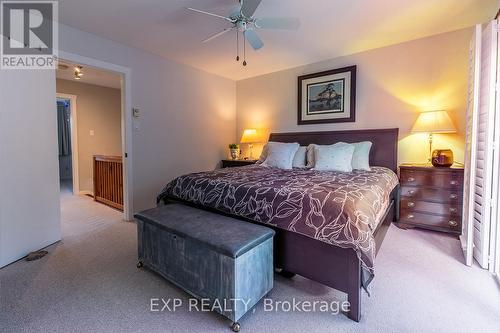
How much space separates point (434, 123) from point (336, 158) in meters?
1.20

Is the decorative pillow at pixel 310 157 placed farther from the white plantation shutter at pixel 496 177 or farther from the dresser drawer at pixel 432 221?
the white plantation shutter at pixel 496 177

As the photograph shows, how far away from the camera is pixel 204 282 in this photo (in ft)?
5.19

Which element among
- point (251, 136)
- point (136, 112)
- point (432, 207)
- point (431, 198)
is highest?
point (136, 112)

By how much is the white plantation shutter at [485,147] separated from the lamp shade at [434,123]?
2.33ft

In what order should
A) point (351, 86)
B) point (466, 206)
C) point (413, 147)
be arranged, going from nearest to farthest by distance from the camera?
1. point (466, 206)
2. point (413, 147)
3. point (351, 86)

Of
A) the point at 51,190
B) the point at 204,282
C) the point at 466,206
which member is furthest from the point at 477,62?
the point at 51,190

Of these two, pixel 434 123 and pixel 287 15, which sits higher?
pixel 287 15

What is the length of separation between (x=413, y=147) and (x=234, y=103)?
3.33m

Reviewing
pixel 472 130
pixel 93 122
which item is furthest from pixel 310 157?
pixel 93 122

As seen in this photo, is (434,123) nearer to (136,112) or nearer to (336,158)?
(336,158)

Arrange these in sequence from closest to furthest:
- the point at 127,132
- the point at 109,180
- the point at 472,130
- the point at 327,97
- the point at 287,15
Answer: the point at 472,130, the point at 287,15, the point at 127,132, the point at 327,97, the point at 109,180

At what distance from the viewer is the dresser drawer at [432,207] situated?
274cm

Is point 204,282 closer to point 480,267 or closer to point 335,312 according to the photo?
point 335,312

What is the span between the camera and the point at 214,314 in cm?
157
